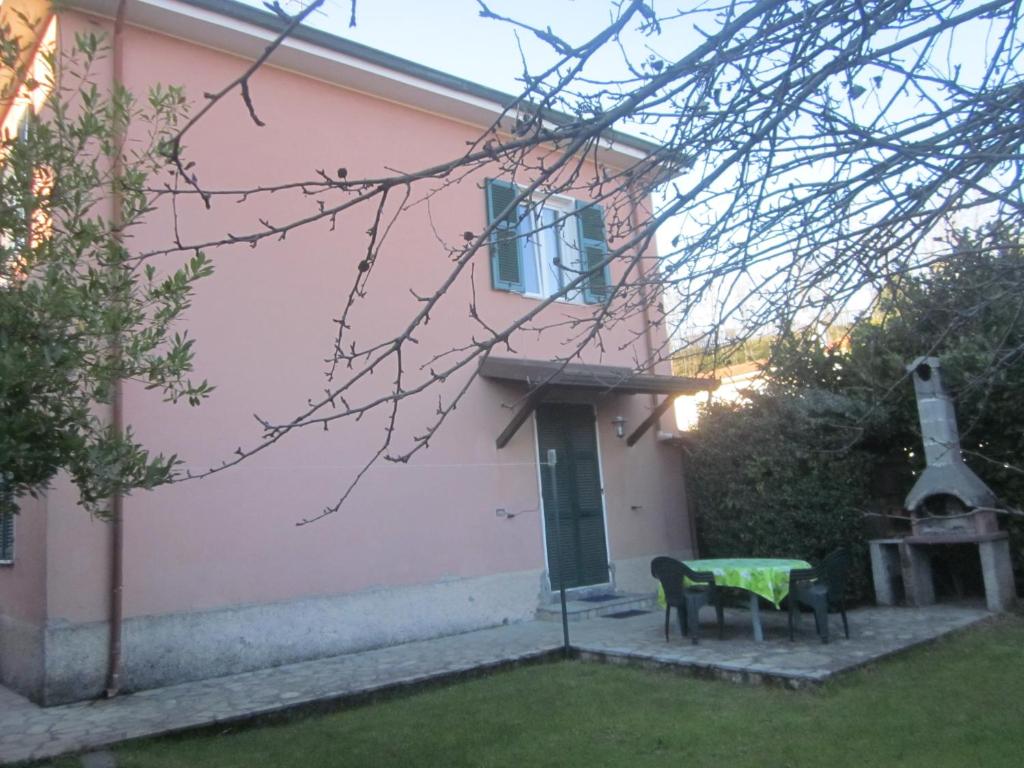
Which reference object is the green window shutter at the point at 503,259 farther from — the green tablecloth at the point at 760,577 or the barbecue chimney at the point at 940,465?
the barbecue chimney at the point at 940,465

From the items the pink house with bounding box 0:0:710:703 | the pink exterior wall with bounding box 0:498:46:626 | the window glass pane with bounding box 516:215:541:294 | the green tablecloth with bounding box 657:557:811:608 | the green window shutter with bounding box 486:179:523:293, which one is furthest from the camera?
the window glass pane with bounding box 516:215:541:294

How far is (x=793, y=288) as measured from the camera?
4844mm

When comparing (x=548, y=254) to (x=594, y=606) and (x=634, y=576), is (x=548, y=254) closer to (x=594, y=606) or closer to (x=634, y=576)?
(x=634, y=576)

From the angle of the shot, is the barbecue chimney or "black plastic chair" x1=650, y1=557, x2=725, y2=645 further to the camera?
the barbecue chimney

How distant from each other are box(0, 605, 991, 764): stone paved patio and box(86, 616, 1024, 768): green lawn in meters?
0.18

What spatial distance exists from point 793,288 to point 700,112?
1.17 m

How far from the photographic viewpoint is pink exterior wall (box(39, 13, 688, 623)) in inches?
300

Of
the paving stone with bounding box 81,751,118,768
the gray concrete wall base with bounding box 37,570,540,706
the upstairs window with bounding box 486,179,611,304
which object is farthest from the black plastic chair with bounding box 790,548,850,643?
the paving stone with bounding box 81,751,118,768

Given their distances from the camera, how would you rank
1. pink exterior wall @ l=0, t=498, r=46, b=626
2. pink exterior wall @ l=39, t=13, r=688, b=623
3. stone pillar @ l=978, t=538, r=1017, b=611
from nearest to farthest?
pink exterior wall @ l=0, t=498, r=46, b=626 → pink exterior wall @ l=39, t=13, r=688, b=623 → stone pillar @ l=978, t=538, r=1017, b=611

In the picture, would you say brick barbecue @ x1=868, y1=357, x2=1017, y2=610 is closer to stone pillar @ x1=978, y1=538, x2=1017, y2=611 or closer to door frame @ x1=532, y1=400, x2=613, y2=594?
stone pillar @ x1=978, y1=538, x2=1017, y2=611

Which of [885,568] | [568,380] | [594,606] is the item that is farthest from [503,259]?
[885,568]

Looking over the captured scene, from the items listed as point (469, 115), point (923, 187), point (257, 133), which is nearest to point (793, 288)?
point (923, 187)

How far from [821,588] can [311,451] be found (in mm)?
4995

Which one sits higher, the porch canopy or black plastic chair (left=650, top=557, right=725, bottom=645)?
the porch canopy
